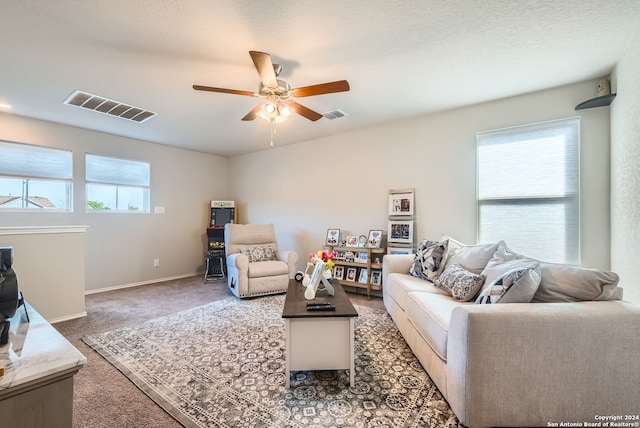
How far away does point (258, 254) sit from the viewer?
4.16 meters

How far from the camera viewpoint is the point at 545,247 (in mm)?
2842

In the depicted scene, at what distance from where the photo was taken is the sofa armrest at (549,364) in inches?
52.6

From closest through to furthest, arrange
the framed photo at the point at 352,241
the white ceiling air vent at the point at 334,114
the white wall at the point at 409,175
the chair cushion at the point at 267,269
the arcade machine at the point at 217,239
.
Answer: the white wall at the point at 409,175 < the white ceiling air vent at the point at 334,114 < the chair cushion at the point at 267,269 < the framed photo at the point at 352,241 < the arcade machine at the point at 217,239

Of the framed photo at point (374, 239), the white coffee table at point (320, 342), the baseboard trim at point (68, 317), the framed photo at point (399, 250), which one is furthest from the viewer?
the framed photo at point (374, 239)

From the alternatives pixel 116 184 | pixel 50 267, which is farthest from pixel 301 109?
pixel 116 184

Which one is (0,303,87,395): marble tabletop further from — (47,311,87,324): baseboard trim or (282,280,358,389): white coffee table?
(47,311,87,324): baseboard trim

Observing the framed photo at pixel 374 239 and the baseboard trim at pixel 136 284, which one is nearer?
the framed photo at pixel 374 239

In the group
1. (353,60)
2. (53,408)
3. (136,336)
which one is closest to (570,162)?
(353,60)

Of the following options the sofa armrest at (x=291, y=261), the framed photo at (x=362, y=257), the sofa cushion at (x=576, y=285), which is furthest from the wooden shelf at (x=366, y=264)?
the sofa cushion at (x=576, y=285)

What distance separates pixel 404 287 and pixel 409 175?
5.72 feet

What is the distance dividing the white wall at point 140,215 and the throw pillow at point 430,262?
392 centimetres

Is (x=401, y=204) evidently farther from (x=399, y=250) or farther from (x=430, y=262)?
(x=430, y=262)

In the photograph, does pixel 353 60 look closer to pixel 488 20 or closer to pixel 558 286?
pixel 488 20

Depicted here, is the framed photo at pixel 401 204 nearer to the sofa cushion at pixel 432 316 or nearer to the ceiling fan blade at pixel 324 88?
the sofa cushion at pixel 432 316
